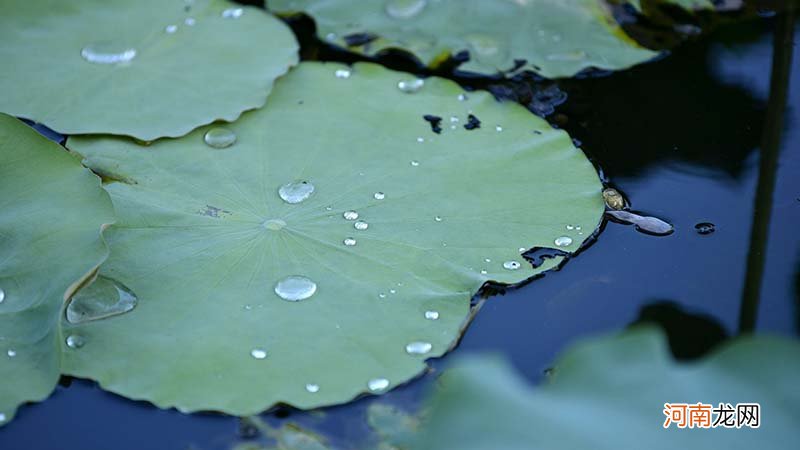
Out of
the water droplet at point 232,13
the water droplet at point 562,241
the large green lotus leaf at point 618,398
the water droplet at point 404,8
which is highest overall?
the large green lotus leaf at point 618,398

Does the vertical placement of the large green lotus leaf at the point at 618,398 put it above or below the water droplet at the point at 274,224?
above

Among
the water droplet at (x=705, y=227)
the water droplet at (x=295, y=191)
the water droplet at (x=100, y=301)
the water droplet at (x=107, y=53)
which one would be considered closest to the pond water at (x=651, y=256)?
the water droplet at (x=705, y=227)

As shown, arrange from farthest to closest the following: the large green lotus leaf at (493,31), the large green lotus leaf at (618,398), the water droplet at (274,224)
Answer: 1. the large green lotus leaf at (493,31)
2. the water droplet at (274,224)
3. the large green lotus leaf at (618,398)

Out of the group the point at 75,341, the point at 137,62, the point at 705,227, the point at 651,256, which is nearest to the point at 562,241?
the point at 651,256

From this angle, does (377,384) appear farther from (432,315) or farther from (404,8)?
(404,8)

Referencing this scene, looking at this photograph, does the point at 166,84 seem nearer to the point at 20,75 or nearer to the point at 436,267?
the point at 20,75

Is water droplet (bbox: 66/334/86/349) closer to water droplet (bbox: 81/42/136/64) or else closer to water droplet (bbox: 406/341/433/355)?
water droplet (bbox: 406/341/433/355)

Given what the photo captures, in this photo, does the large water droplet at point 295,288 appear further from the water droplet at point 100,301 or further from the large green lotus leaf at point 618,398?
the large green lotus leaf at point 618,398
